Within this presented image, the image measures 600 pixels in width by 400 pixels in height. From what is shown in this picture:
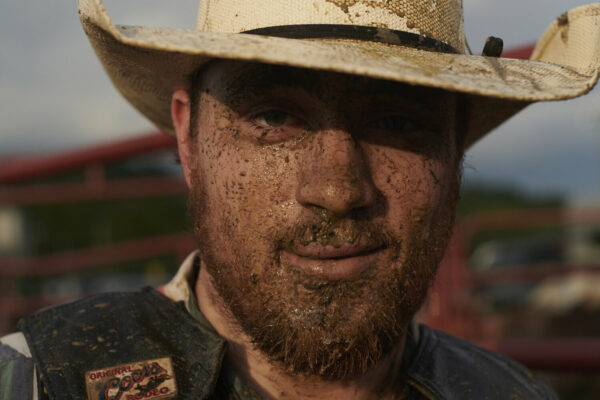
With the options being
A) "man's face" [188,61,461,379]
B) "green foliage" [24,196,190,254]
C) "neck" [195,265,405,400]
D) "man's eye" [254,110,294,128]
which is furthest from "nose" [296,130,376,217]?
"green foliage" [24,196,190,254]

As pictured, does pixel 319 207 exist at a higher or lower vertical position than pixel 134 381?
higher

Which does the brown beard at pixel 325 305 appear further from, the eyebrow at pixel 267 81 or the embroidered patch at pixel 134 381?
the eyebrow at pixel 267 81

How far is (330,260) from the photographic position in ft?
4.77

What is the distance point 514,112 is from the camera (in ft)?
6.77

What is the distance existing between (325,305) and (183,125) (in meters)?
0.77

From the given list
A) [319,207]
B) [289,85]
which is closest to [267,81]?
[289,85]

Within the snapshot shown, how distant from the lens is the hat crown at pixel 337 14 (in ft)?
4.87

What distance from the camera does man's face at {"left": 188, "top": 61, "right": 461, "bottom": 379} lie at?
145 centimetres

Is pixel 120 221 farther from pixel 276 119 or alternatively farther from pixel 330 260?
pixel 330 260

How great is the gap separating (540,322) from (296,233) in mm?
8488

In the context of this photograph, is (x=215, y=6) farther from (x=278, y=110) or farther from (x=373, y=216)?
(x=373, y=216)

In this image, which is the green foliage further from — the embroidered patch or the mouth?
the mouth

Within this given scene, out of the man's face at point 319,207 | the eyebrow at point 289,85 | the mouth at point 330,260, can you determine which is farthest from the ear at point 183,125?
the mouth at point 330,260

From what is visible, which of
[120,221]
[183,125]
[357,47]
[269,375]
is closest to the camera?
[357,47]
